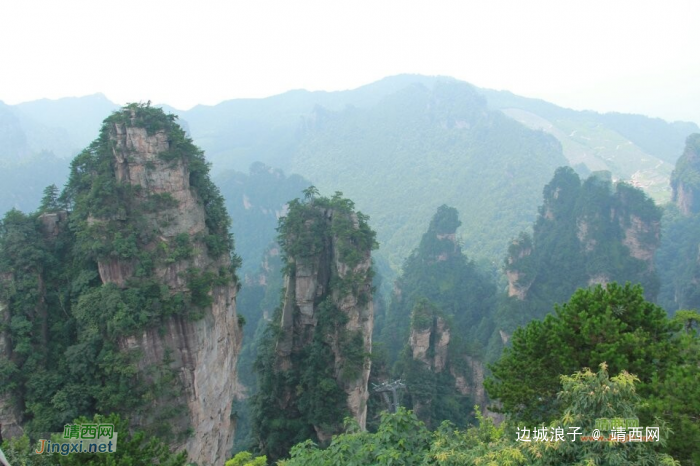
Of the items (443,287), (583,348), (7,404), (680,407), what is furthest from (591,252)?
(7,404)

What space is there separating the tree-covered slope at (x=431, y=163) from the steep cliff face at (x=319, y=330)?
4837 centimetres

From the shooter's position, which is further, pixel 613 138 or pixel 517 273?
pixel 613 138

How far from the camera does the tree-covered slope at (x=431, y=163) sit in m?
79.3

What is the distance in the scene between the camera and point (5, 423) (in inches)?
568

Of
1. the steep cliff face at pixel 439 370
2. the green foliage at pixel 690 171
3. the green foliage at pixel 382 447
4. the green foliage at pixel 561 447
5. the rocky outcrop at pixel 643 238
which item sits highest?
the green foliage at pixel 690 171

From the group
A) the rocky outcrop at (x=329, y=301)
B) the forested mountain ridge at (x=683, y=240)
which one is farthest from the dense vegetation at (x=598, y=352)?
the forested mountain ridge at (x=683, y=240)

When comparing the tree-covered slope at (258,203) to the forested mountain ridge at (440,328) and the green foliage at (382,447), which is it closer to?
the forested mountain ridge at (440,328)

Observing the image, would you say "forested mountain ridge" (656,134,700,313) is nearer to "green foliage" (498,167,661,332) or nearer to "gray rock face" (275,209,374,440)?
"green foliage" (498,167,661,332)

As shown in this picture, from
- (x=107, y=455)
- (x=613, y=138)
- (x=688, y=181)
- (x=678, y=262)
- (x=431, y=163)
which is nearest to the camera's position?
(x=107, y=455)

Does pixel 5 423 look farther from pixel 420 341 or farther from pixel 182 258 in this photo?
pixel 420 341

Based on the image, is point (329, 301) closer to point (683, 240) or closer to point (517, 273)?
point (517, 273)

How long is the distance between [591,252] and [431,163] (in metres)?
60.9

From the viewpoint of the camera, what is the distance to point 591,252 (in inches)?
1698

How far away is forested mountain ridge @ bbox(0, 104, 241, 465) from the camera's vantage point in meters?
15.2
